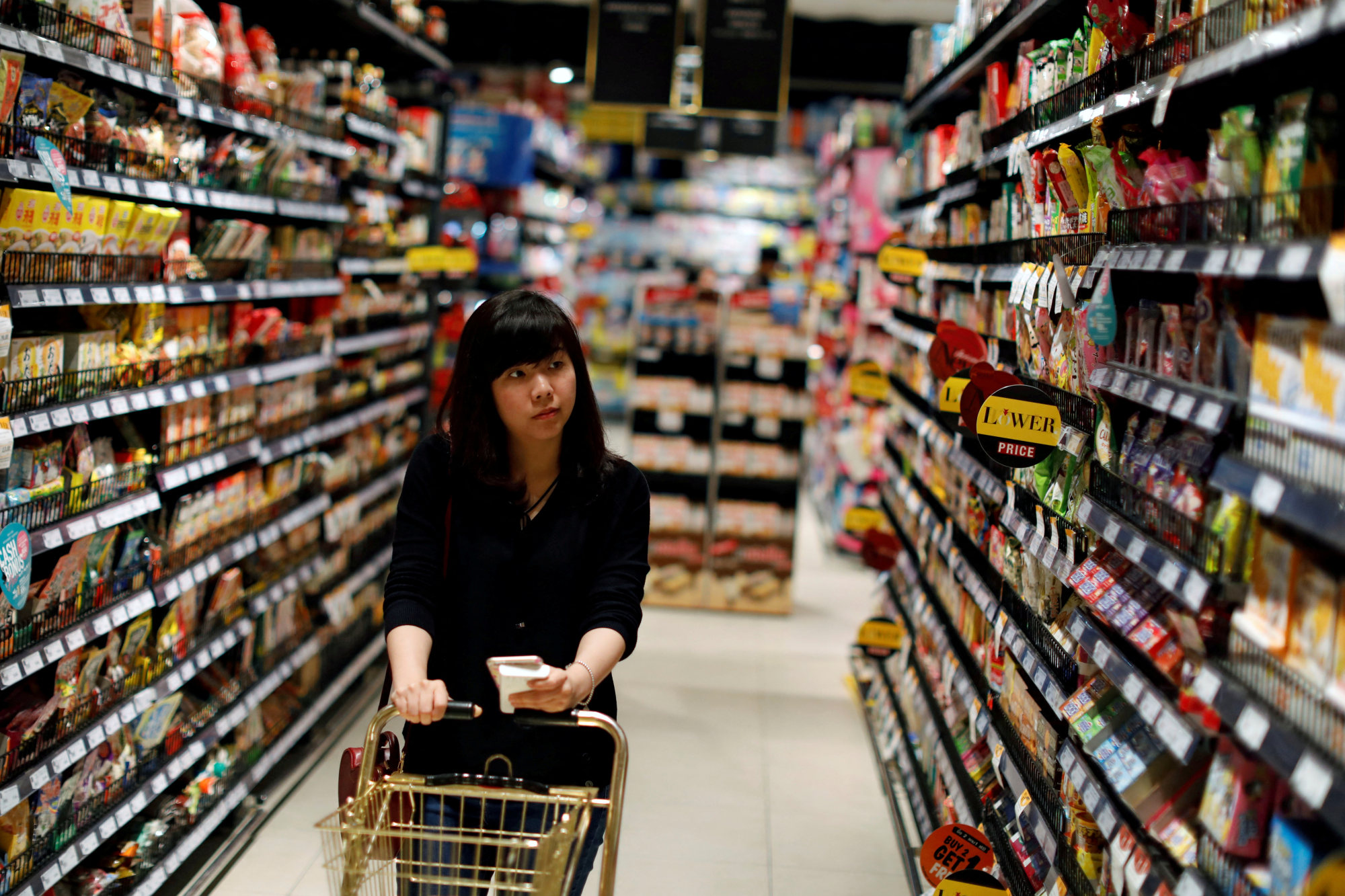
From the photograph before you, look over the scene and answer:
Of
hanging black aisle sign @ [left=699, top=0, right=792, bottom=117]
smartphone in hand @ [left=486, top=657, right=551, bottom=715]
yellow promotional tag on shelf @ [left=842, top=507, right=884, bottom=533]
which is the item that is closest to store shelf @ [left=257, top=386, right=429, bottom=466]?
yellow promotional tag on shelf @ [left=842, top=507, right=884, bottom=533]

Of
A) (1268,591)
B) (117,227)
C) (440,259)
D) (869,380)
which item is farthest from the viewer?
(440,259)

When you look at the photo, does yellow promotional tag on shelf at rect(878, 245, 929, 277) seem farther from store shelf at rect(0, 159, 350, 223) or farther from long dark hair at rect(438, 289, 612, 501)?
long dark hair at rect(438, 289, 612, 501)

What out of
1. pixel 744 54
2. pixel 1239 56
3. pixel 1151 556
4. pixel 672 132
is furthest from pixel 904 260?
pixel 672 132

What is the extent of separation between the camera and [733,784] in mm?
4574

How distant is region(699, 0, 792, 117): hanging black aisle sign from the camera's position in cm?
792

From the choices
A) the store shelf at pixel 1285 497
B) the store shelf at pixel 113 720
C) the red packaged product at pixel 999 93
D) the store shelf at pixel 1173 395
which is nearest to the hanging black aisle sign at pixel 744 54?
the red packaged product at pixel 999 93

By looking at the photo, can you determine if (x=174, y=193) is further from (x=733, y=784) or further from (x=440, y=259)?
(x=733, y=784)

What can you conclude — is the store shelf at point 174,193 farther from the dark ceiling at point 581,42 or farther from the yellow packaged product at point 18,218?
the dark ceiling at point 581,42

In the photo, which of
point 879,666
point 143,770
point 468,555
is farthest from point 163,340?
point 879,666

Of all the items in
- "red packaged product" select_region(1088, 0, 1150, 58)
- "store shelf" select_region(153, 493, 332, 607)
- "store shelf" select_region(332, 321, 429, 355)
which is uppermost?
"red packaged product" select_region(1088, 0, 1150, 58)

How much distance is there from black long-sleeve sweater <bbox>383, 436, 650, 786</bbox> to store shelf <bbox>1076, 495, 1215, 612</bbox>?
900 millimetres

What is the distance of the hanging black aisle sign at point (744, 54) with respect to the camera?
7.92 metres

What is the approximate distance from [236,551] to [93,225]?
52.2 inches

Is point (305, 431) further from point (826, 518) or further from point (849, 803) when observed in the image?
point (826, 518)
